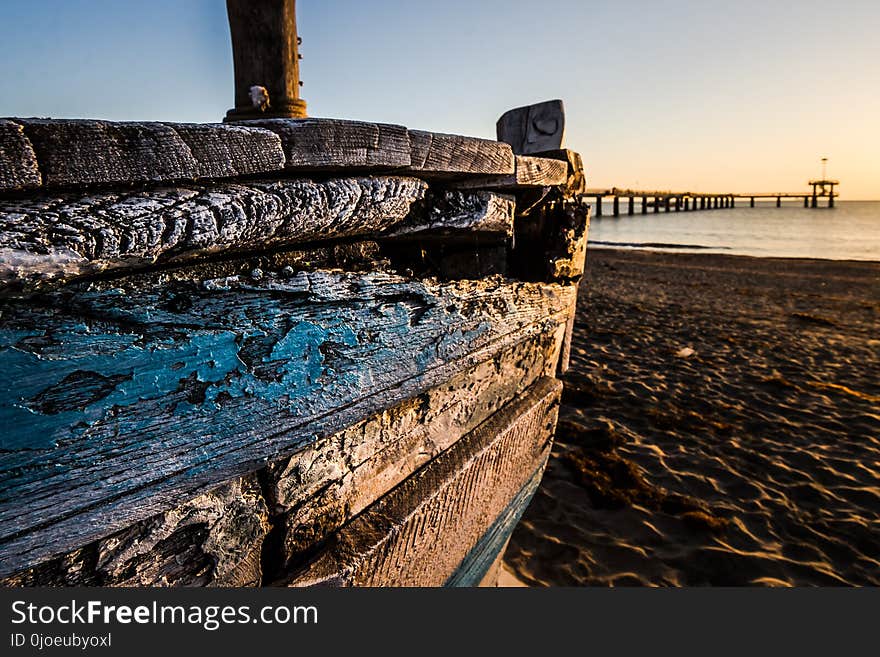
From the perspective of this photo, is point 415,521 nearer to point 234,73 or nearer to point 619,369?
Result: point 234,73

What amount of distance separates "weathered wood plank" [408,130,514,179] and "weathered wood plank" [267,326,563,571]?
0.50 m

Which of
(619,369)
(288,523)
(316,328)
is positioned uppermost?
(316,328)

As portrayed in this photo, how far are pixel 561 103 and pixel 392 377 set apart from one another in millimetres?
1391

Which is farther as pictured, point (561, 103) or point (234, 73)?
point (234, 73)

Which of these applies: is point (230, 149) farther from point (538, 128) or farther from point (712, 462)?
point (712, 462)

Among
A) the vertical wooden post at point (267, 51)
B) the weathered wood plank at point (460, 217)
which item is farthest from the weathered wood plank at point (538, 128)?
the vertical wooden post at point (267, 51)

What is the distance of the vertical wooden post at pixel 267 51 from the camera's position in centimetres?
309

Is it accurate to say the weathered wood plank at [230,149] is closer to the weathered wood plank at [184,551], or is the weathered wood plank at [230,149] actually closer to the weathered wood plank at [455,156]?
the weathered wood plank at [455,156]

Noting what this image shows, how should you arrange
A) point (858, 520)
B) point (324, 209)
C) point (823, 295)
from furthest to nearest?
1. point (823, 295)
2. point (858, 520)
3. point (324, 209)

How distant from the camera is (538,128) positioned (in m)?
1.88

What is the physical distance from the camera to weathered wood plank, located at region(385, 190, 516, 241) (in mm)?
1154

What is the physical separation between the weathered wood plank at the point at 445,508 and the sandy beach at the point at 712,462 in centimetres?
132

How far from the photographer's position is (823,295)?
10.5m

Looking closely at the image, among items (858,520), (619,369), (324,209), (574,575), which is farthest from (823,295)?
(324,209)
